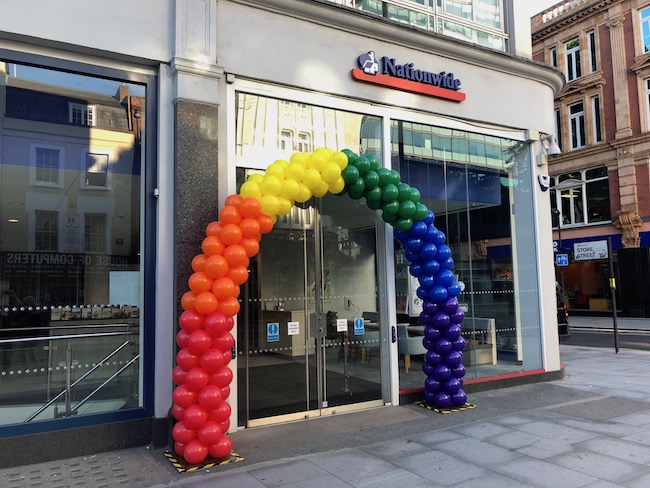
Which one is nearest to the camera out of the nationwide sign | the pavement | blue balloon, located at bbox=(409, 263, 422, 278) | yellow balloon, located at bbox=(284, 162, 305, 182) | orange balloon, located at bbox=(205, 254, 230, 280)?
the pavement

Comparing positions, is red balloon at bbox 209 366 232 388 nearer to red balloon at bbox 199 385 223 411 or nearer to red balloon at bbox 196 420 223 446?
red balloon at bbox 199 385 223 411

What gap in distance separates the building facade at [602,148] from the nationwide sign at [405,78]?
17.4m

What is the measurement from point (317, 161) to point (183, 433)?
332 cm

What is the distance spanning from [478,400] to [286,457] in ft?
12.1

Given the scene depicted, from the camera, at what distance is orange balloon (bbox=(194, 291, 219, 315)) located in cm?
507

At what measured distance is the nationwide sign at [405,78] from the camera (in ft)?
24.5

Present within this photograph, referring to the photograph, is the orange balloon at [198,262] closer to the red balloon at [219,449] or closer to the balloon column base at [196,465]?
the red balloon at [219,449]

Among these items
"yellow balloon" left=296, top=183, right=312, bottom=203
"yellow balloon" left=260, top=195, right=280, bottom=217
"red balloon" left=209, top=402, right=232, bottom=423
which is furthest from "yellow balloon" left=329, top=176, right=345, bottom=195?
"red balloon" left=209, top=402, right=232, bottom=423

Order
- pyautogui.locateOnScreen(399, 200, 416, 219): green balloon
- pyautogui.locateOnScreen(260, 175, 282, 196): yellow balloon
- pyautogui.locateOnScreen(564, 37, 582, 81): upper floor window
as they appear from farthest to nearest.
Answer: pyautogui.locateOnScreen(564, 37, 582, 81): upper floor window → pyautogui.locateOnScreen(399, 200, 416, 219): green balloon → pyautogui.locateOnScreen(260, 175, 282, 196): yellow balloon

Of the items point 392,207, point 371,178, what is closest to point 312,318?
point 392,207

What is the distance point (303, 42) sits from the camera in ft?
22.9

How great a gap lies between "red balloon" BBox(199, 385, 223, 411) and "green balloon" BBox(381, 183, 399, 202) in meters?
3.24

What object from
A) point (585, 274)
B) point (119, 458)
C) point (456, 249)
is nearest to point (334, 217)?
point (456, 249)

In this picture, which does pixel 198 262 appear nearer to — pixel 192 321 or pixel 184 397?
pixel 192 321
